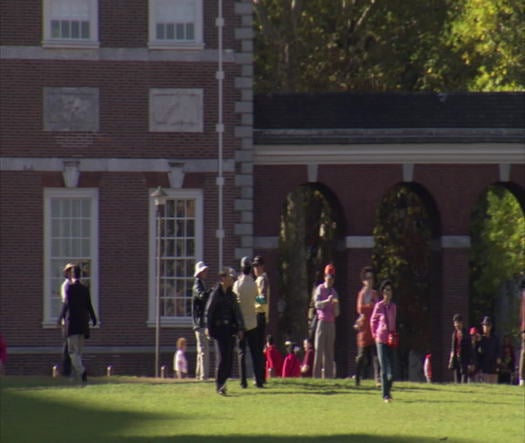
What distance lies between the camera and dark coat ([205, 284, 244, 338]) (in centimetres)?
2616

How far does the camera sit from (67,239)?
37.0 meters

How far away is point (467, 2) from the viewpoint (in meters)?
49.2

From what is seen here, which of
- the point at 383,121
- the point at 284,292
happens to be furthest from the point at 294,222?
the point at 383,121

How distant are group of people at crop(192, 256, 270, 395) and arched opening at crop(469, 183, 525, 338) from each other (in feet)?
40.8

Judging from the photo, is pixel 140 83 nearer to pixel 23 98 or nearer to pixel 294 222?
pixel 23 98

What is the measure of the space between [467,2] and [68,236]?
640 inches

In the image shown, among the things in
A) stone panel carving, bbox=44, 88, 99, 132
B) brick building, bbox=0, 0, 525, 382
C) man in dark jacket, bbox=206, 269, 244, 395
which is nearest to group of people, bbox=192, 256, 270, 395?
man in dark jacket, bbox=206, 269, 244, 395

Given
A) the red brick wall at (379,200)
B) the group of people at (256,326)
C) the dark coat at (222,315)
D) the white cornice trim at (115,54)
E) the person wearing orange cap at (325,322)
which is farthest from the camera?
the red brick wall at (379,200)

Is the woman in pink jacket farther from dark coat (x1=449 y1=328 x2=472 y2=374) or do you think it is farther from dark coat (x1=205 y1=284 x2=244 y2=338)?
dark coat (x1=449 y1=328 x2=472 y2=374)

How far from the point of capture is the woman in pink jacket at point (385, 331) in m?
25.0

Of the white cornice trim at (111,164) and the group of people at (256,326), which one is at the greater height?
the white cornice trim at (111,164)

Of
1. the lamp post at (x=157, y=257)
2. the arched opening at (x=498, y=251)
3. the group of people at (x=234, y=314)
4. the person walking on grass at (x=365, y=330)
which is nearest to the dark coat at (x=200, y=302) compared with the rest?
the group of people at (x=234, y=314)

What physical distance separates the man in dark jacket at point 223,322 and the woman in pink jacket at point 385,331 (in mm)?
2016

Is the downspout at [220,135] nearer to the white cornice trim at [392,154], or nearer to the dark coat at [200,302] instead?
the white cornice trim at [392,154]
